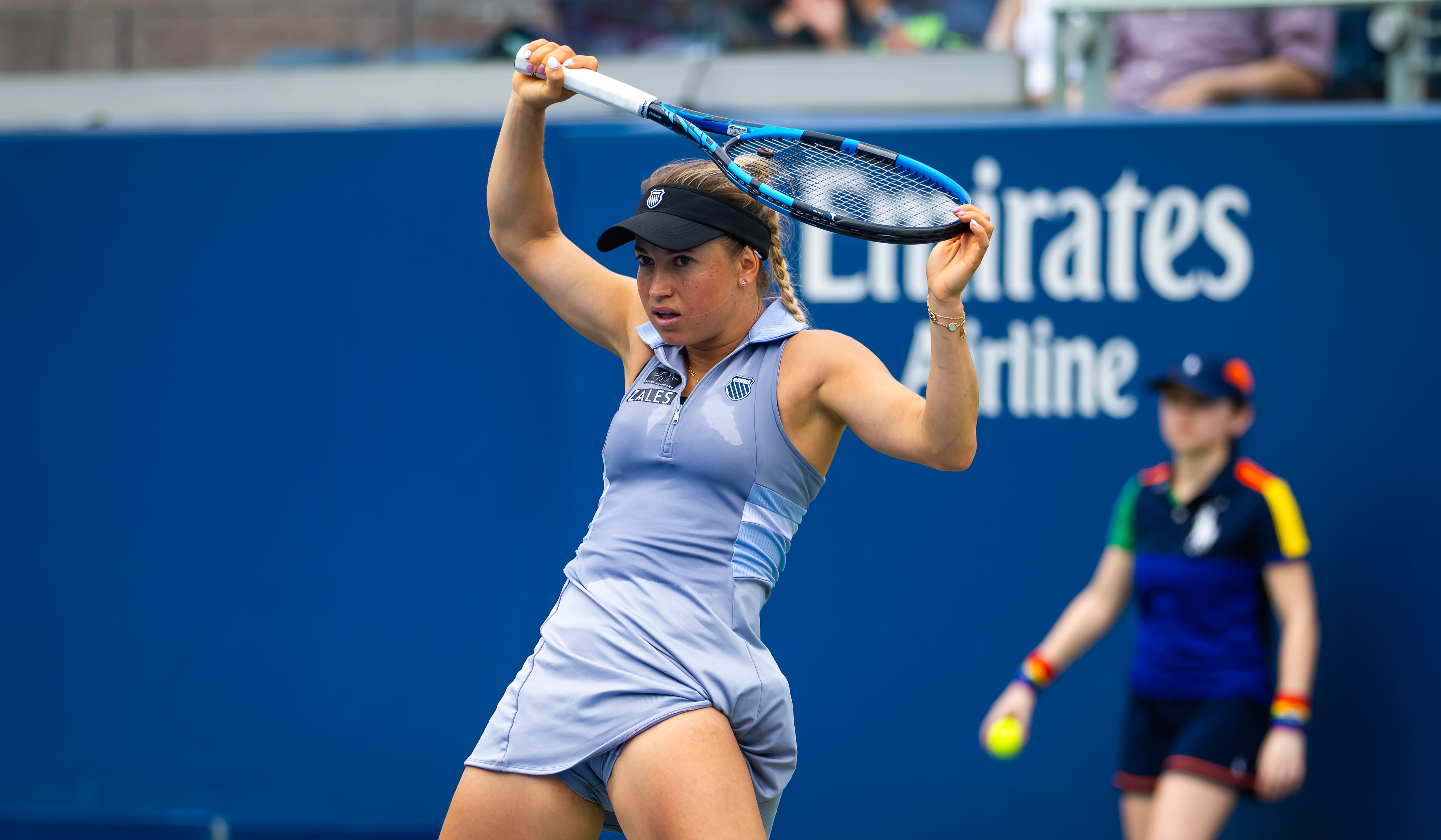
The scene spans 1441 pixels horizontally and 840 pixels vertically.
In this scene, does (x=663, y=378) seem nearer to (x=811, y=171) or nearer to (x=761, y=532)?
(x=761, y=532)

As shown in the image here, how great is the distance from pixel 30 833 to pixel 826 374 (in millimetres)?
3972

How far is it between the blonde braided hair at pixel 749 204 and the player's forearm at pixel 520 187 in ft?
0.74

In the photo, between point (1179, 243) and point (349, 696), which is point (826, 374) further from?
point (349, 696)

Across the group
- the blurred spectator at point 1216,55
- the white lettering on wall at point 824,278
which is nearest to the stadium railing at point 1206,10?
the blurred spectator at point 1216,55

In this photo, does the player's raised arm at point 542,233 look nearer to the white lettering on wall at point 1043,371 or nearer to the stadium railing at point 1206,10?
the white lettering on wall at point 1043,371

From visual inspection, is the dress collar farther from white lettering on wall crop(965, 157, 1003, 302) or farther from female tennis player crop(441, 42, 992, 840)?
white lettering on wall crop(965, 157, 1003, 302)

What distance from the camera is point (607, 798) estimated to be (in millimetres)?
2289

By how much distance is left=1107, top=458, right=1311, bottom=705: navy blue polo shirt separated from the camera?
12.7 feet

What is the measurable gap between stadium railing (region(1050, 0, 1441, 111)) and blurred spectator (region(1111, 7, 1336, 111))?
0.22ft

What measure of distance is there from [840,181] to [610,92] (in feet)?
1.37

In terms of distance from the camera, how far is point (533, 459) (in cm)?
475

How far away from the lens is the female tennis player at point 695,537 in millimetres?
2127

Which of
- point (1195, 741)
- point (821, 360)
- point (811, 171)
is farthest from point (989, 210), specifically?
point (821, 360)

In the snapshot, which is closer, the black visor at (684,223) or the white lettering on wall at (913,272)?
the black visor at (684,223)
